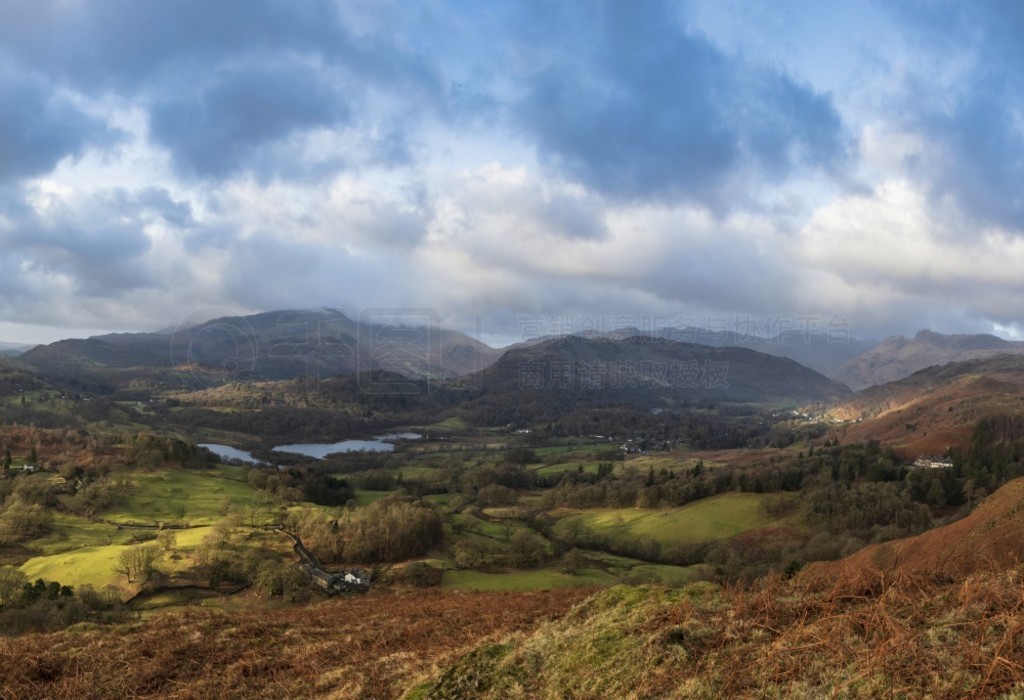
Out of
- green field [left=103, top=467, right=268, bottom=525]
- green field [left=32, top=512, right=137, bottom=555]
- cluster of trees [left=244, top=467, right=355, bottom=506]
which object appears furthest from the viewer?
cluster of trees [left=244, top=467, right=355, bottom=506]

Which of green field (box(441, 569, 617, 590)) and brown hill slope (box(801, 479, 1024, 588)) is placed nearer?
brown hill slope (box(801, 479, 1024, 588))

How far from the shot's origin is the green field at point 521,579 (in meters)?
56.2

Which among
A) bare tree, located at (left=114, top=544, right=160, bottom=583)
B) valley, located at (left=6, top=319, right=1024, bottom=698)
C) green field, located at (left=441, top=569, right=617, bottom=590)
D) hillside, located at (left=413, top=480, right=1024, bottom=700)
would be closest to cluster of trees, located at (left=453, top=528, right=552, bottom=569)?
valley, located at (left=6, top=319, right=1024, bottom=698)

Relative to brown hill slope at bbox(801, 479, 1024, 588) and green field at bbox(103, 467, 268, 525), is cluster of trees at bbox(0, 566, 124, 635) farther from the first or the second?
brown hill slope at bbox(801, 479, 1024, 588)

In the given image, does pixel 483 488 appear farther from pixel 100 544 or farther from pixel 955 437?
pixel 955 437

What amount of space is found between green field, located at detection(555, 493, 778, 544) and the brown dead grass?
3140 inches

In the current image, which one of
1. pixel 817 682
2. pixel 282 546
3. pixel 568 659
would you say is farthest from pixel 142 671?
pixel 282 546

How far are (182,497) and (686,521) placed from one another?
88689mm

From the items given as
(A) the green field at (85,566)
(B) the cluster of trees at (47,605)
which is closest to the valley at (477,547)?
(B) the cluster of trees at (47,605)

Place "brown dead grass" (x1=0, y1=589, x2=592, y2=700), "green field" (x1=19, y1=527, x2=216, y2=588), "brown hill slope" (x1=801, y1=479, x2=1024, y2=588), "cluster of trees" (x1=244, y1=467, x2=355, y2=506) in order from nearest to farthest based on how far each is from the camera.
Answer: "brown hill slope" (x1=801, y1=479, x2=1024, y2=588) < "brown dead grass" (x1=0, y1=589, x2=592, y2=700) < "green field" (x1=19, y1=527, x2=216, y2=588) < "cluster of trees" (x1=244, y1=467, x2=355, y2=506)

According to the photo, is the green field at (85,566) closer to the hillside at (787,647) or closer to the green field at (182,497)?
the green field at (182,497)

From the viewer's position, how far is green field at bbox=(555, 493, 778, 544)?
95938 mm

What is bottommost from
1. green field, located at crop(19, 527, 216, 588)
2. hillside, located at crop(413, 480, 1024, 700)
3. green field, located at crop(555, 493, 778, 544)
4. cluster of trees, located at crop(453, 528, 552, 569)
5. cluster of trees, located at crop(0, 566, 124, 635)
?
green field, located at crop(555, 493, 778, 544)

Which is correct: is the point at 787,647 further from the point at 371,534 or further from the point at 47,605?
the point at 371,534
